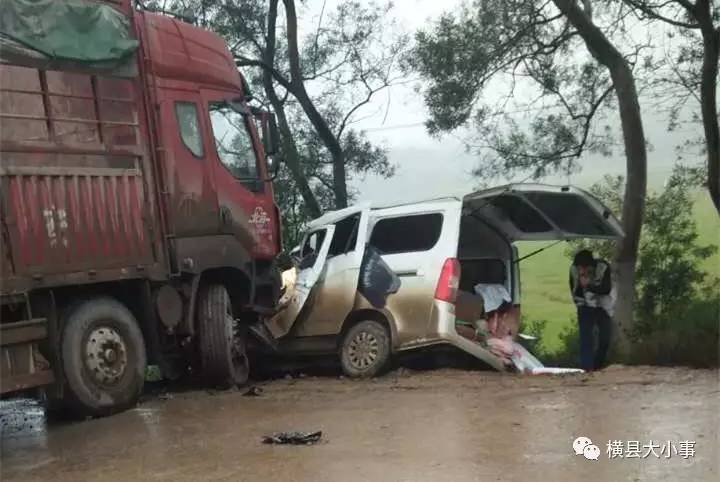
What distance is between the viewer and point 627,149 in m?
14.3

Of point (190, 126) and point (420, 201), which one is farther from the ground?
point (190, 126)

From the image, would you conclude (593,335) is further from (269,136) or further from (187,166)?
(187,166)

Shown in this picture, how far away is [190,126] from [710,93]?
8.35 meters

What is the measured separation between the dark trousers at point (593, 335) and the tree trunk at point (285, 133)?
7417 millimetres

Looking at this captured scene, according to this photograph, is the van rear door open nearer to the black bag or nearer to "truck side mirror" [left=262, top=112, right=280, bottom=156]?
the black bag

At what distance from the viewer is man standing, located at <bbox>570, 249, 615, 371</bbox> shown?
11.0 metres

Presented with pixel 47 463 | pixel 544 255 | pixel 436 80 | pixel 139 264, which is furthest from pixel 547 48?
pixel 47 463

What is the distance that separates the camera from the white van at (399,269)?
919 centimetres

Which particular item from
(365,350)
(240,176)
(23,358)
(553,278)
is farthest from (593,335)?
(23,358)

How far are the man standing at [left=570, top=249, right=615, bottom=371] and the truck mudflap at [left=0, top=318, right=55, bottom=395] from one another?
6576 millimetres

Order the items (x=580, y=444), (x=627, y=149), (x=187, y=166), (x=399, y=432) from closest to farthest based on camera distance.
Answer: (x=580, y=444) → (x=399, y=432) → (x=187, y=166) → (x=627, y=149)

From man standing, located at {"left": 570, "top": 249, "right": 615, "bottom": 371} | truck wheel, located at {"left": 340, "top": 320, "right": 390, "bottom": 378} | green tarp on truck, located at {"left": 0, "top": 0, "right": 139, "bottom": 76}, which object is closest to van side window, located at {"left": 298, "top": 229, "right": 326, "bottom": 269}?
truck wheel, located at {"left": 340, "top": 320, "right": 390, "bottom": 378}

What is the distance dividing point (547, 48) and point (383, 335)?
701 cm

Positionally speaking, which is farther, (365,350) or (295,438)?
(365,350)
